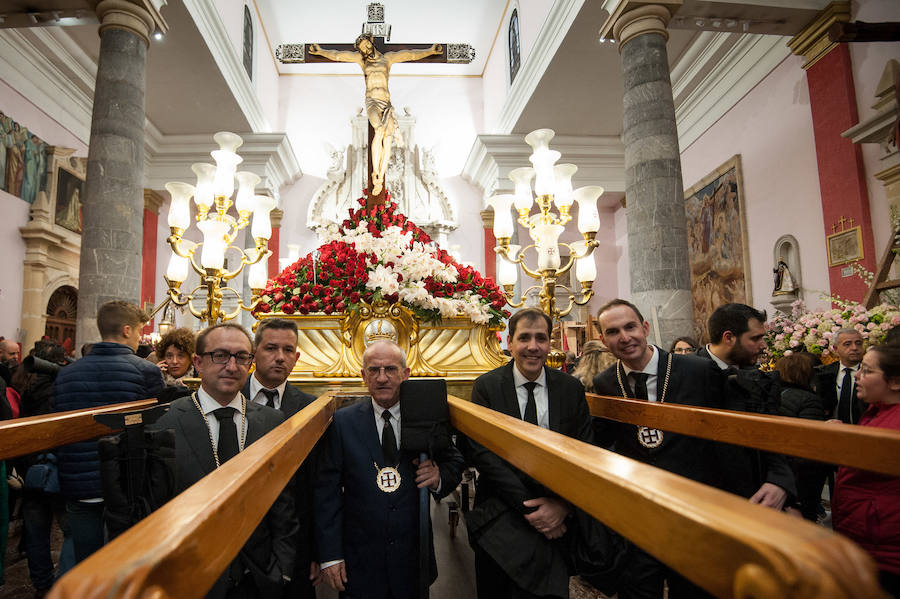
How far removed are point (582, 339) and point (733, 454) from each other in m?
11.7

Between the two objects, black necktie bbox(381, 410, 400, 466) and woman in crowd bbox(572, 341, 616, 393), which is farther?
woman in crowd bbox(572, 341, 616, 393)

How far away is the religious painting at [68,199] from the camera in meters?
9.79

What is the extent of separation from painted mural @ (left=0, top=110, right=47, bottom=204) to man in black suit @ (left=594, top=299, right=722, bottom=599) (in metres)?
10.1

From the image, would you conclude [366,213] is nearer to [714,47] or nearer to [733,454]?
[733,454]

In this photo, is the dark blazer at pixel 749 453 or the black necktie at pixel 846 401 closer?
the dark blazer at pixel 749 453

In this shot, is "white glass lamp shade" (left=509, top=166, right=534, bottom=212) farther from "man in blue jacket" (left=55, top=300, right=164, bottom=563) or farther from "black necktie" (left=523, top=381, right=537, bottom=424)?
"man in blue jacket" (left=55, top=300, right=164, bottom=563)

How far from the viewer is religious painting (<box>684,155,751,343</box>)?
911 centimetres

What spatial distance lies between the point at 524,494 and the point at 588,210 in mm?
3275

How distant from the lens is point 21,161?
8.79 meters

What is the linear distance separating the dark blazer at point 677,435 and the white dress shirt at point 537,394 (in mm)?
389

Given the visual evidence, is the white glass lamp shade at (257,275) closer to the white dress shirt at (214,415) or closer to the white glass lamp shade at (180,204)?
the white glass lamp shade at (180,204)

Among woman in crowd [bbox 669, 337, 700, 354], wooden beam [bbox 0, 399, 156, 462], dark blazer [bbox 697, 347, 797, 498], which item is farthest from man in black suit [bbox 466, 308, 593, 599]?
woman in crowd [bbox 669, 337, 700, 354]

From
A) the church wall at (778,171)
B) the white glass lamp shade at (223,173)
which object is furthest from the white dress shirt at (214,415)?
the church wall at (778,171)

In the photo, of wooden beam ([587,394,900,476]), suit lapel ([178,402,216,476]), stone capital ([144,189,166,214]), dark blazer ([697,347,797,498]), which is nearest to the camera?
wooden beam ([587,394,900,476])
